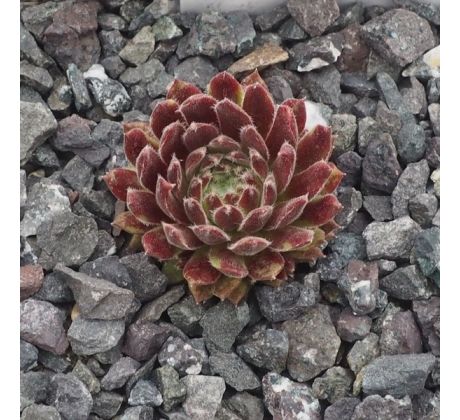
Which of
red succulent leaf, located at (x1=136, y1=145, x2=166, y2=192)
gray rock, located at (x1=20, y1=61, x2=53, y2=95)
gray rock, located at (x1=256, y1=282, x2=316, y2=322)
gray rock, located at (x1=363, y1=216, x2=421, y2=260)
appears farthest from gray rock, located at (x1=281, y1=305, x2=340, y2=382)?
gray rock, located at (x1=20, y1=61, x2=53, y2=95)

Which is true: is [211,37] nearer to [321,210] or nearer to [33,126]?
[33,126]

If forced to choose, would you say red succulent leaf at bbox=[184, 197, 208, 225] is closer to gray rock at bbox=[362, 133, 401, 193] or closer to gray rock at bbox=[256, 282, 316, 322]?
gray rock at bbox=[256, 282, 316, 322]

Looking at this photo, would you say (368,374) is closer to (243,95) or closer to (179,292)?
(179,292)

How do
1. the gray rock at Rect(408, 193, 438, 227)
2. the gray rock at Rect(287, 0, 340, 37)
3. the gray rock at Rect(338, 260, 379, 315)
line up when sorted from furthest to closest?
the gray rock at Rect(287, 0, 340, 37) < the gray rock at Rect(408, 193, 438, 227) < the gray rock at Rect(338, 260, 379, 315)

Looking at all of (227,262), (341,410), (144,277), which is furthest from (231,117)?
(341,410)

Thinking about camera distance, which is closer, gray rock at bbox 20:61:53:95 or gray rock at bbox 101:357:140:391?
gray rock at bbox 101:357:140:391

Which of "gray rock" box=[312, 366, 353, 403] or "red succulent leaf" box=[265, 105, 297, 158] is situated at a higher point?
"red succulent leaf" box=[265, 105, 297, 158]
